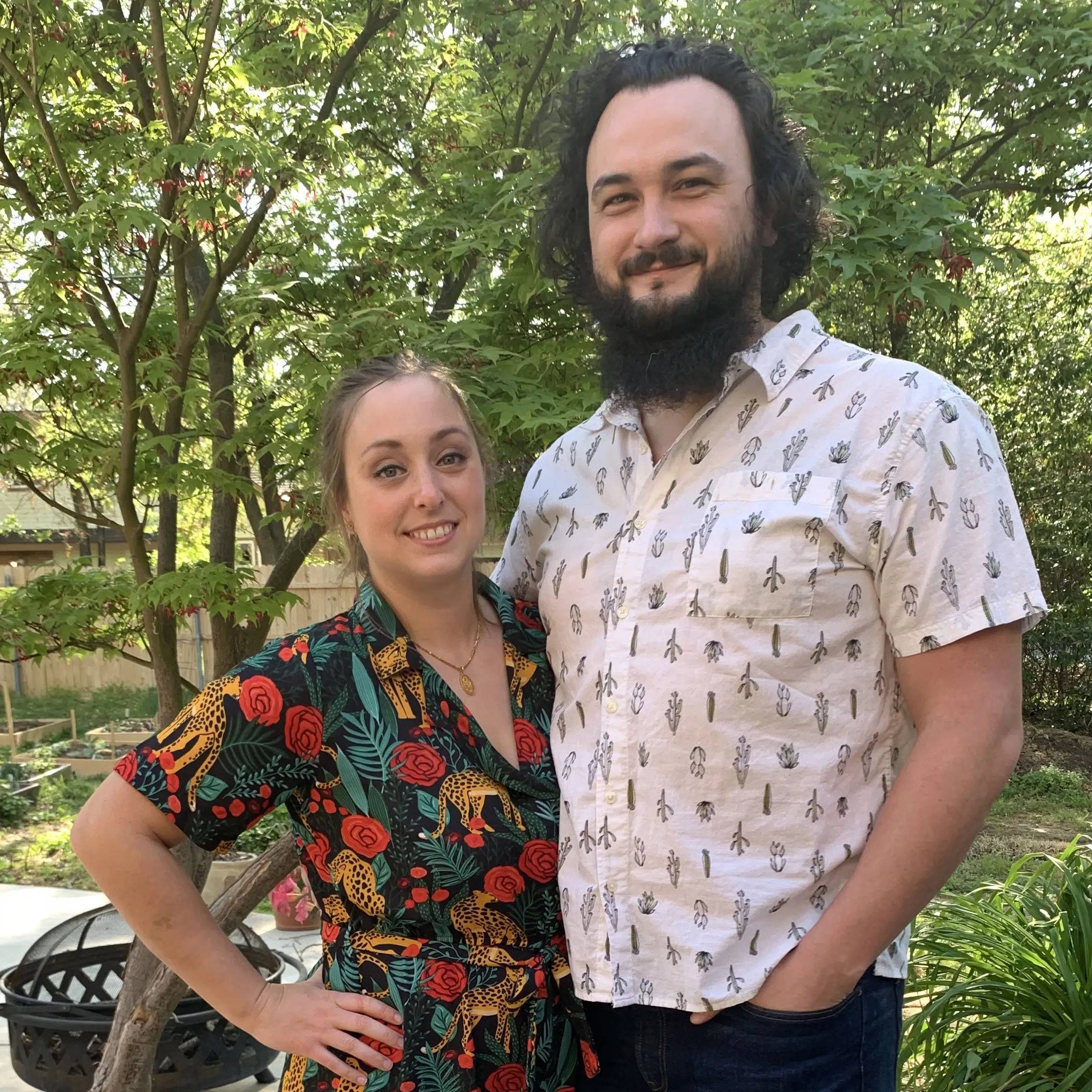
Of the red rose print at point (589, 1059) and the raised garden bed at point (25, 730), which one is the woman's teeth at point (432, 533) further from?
the raised garden bed at point (25, 730)

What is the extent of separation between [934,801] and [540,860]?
60 cm

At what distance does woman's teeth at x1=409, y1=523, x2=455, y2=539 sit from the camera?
68.4 inches

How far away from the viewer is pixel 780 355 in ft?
5.36

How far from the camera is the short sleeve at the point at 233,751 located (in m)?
1.58

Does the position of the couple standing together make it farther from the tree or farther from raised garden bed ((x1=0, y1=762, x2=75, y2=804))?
raised garden bed ((x1=0, y1=762, x2=75, y2=804))

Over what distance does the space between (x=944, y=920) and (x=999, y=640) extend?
2.63m

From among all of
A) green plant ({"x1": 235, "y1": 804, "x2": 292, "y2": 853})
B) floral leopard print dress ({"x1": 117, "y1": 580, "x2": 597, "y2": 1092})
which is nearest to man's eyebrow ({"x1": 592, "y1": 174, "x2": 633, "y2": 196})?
floral leopard print dress ({"x1": 117, "y1": 580, "x2": 597, "y2": 1092})

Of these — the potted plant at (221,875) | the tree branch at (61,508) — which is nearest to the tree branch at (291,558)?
the tree branch at (61,508)

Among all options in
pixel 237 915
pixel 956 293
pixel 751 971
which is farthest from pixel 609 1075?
pixel 956 293

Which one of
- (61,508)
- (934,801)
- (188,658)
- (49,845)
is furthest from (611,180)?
(188,658)

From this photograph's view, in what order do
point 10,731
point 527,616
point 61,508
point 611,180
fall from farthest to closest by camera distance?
point 10,731 < point 61,508 < point 527,616 < point 611,180

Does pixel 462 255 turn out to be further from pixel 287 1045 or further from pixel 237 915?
pixel 287 1045

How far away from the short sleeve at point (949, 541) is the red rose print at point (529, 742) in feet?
1.97

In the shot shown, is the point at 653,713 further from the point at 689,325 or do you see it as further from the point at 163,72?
the point at 163,72
